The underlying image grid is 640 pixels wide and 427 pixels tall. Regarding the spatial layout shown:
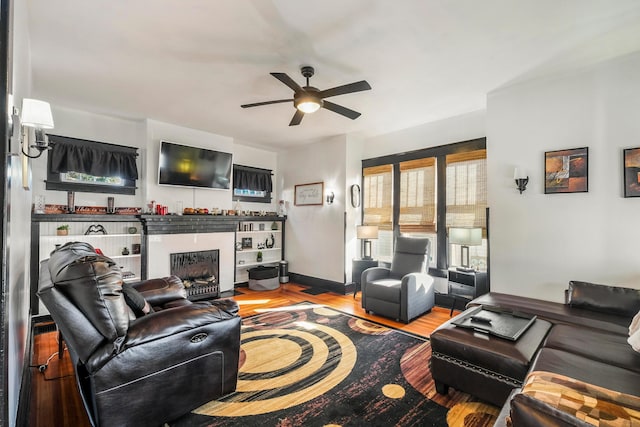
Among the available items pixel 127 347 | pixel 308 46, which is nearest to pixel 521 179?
pixel 308 46

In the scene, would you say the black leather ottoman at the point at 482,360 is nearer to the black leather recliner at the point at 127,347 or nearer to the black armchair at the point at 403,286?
the black armchair at the point at 403,286

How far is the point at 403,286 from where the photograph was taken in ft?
12.1

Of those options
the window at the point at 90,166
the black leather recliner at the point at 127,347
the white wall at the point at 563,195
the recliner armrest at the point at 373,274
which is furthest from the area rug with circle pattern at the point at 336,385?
the window at the point at 90,166

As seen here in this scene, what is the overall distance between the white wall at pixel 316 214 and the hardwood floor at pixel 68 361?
738 mm

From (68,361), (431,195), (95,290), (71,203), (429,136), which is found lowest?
(68,361)

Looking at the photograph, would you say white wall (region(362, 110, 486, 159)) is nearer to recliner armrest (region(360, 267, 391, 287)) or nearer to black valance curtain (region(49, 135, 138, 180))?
recliner armrest (region(360, 267, 391, 287))

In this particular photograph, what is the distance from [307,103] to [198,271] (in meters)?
3.49

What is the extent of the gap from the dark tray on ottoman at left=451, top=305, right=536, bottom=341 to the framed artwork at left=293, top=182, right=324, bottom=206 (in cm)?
354

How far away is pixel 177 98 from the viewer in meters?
3.75

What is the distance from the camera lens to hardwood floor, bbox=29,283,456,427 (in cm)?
199

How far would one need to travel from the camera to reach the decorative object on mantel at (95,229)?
414cm

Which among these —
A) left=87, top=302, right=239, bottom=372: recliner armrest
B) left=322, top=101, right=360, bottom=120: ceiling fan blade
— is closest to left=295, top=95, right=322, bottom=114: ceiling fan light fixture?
left=322, top=101, right=360, bottom=120: ceiling fan blade

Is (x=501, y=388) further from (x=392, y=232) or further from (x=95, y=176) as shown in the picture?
(x=95, y=176)

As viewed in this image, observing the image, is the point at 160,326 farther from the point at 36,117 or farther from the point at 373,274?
the point at 373,274
